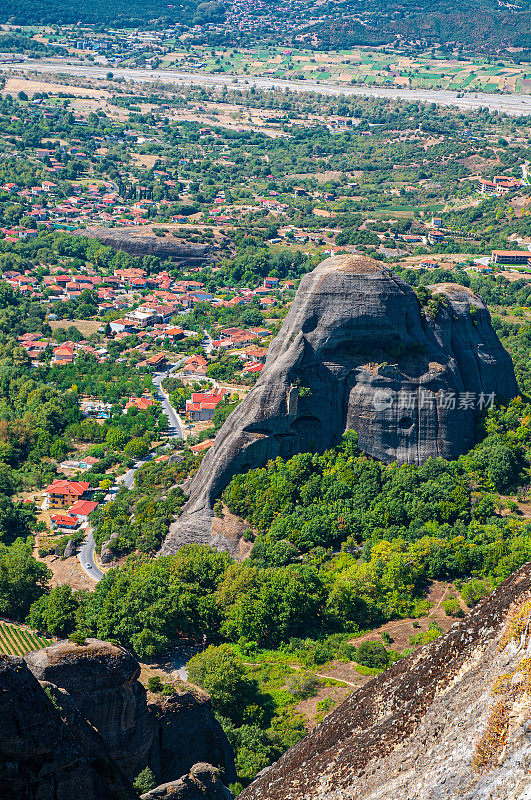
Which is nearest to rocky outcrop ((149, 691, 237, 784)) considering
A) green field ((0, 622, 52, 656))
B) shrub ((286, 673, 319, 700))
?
shrub ((286, 673, 319, 700))

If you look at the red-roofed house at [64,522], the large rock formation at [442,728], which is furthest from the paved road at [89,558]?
the large rock formation at [442,728]

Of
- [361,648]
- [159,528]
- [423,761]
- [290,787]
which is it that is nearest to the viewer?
[423,761]

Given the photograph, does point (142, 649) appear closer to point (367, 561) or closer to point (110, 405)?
point (367, 561)

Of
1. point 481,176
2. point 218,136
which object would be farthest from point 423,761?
point 218,136

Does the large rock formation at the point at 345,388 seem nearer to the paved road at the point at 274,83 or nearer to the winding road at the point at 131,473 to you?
the winding road at the point at 131,473

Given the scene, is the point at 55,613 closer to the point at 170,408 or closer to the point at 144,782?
the point at 144,782

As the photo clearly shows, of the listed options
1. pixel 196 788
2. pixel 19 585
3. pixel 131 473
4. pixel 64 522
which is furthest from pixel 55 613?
pixel 131 473
